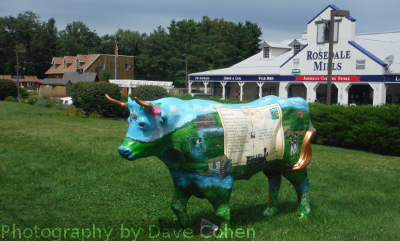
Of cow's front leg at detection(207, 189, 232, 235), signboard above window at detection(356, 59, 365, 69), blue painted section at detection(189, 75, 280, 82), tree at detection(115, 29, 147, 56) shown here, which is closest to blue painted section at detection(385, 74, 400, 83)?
signboard above window at detection(356, 59, 365, 69)

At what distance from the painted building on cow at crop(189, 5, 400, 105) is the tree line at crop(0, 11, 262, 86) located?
19875 millimetres

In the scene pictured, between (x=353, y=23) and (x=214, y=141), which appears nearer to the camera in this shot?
(x=214, y=141)

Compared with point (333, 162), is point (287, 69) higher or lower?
higher

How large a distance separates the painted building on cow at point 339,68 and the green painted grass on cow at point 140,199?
19167 millimetres

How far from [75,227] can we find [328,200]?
14.5 ft

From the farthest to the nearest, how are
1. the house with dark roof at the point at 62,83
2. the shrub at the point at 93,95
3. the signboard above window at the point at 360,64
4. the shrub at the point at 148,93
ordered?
the house with dark roof at the point at 62,83 < the signboard above window at the point at 360,64 < the shrub at the point at 148,93 < the shrub at the point at 93,95

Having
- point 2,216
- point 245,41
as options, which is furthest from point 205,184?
point 245,41

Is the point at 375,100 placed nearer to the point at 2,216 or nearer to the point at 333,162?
the point at 333,162

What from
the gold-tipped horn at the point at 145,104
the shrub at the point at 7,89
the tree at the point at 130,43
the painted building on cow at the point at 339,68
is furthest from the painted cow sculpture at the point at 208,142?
the tree at the point at 130,43

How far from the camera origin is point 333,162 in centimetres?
983

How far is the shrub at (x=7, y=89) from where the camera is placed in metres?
28.5

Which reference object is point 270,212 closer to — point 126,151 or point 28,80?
point 126,151

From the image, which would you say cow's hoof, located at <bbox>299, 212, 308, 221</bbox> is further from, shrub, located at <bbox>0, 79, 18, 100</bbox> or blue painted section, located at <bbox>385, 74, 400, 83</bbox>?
shrub, located at <bbox>0, 79, 18, 100</bbox>

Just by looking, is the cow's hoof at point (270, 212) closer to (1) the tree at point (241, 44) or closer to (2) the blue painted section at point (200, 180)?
(2) the blue painted section at point (200, 180)
